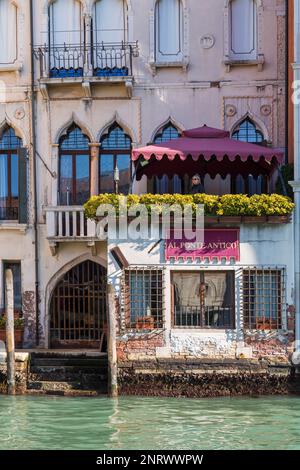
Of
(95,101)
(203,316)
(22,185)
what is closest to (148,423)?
(203,316)

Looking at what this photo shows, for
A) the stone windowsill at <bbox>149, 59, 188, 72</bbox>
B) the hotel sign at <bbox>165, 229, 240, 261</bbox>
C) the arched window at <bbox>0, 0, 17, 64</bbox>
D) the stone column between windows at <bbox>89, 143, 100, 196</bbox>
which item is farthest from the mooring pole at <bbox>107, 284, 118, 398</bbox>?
the arched window at <bbox>0, 0, 17, 64</bbox>

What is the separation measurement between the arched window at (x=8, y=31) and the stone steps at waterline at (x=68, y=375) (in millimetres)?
6348

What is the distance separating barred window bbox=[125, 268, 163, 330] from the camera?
18.0 meters

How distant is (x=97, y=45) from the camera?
68.7 ft

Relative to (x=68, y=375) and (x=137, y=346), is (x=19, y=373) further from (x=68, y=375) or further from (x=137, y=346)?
(x=137, y=346)

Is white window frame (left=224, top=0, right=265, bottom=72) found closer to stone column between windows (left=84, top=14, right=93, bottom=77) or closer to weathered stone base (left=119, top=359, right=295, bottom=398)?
stone column between windows (left=84, top=14, right=93, bottom=77)

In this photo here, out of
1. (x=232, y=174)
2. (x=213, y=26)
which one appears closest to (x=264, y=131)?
(x=232, y=174)

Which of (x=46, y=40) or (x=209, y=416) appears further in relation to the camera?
(x=46, y=40)

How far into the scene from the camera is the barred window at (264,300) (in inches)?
706

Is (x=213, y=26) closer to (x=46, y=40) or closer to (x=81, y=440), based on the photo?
(x=46, y=40)

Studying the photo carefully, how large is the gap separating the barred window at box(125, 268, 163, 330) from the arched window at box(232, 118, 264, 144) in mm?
4171

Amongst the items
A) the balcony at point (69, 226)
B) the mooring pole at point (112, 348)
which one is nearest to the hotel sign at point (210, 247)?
the mooring pole at point (112, 348)

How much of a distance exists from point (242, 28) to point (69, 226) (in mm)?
5257

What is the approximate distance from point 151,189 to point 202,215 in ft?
10.6
